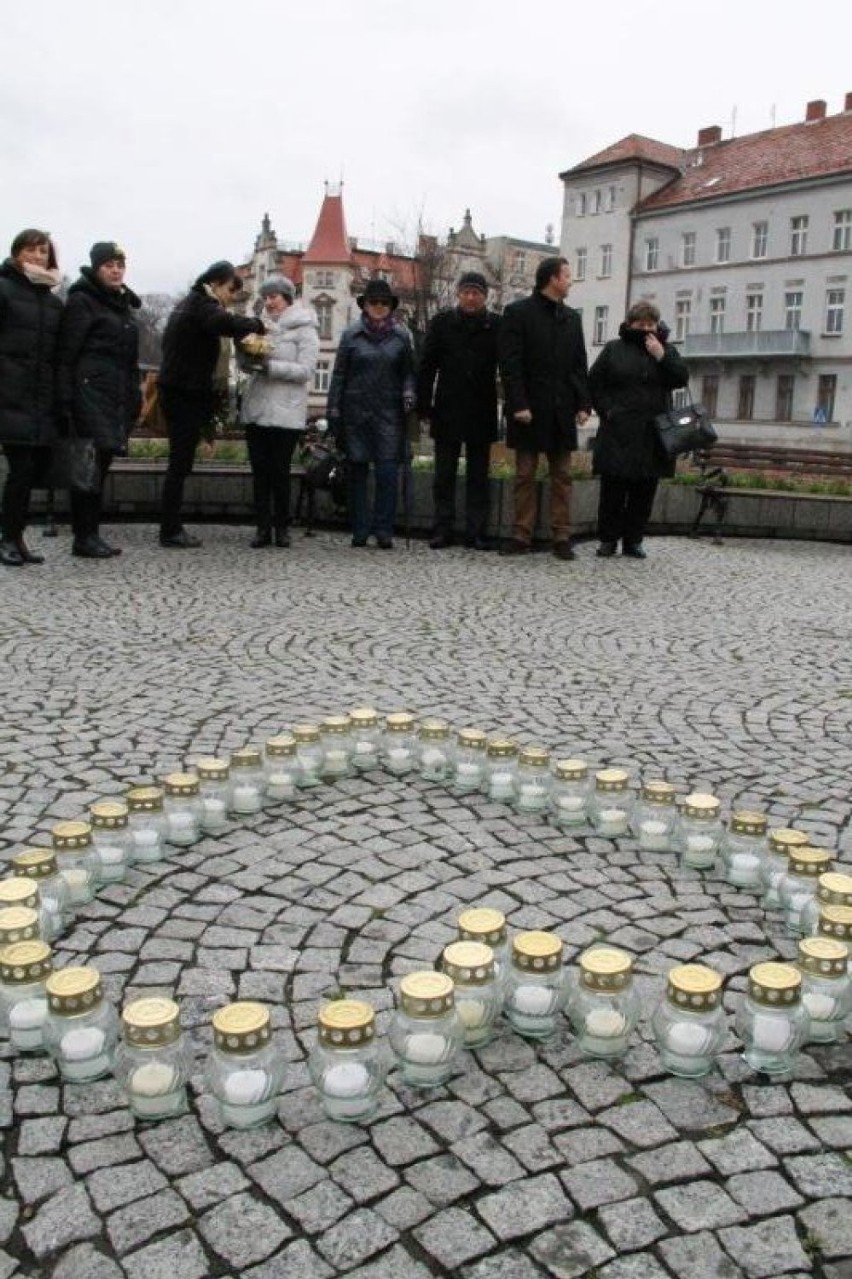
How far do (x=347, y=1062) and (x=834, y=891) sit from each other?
1358mm

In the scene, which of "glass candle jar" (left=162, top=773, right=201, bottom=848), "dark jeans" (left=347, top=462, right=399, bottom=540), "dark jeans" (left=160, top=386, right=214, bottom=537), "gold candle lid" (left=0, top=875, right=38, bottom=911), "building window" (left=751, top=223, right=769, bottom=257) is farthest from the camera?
"building window" (left=751, top=223, right=769, bottom=257)

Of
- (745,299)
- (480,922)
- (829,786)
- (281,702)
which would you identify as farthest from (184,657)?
(745,299)

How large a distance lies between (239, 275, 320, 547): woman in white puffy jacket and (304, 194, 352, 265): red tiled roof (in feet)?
264

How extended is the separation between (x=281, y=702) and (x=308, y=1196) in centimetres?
343

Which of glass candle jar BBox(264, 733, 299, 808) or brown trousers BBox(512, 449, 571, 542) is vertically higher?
brown trousers BBox(512, 449, 571, 542)

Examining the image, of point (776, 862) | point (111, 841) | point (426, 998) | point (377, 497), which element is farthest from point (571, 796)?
point (377, 497)

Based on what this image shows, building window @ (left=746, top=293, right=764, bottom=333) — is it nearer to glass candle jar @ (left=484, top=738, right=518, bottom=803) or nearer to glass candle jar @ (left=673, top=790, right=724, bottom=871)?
glass candle jar @ (left=484, top=738, right=518, bottom=803)

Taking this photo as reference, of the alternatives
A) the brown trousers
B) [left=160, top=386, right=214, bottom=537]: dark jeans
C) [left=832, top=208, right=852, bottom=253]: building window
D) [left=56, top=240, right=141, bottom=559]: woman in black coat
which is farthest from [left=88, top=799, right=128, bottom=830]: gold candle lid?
[left=832, top=208, right=852, bottom=253]: building window

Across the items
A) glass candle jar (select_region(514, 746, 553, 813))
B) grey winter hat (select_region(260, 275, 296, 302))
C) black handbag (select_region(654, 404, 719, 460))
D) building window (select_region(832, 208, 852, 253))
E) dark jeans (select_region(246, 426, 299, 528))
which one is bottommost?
glass candle jar (select_region(514, 746, 553, 813))

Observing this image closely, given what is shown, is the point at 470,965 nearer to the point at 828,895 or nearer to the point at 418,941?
the point at 418,941

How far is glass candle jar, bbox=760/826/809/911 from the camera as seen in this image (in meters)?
3.31

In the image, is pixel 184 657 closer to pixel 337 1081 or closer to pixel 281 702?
pixel 281 702

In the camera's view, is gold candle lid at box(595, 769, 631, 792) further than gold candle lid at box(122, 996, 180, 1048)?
Yes

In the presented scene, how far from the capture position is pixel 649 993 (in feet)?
9.29
